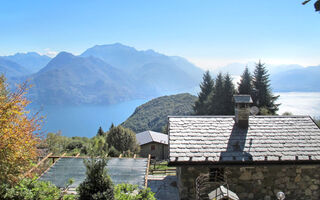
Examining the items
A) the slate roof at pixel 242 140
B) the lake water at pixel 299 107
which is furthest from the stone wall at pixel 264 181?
the lake water at pixel 299 107

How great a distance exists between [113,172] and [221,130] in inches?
209

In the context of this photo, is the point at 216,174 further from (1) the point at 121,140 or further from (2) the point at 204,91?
(2) the point at 204,91

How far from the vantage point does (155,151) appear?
138ft

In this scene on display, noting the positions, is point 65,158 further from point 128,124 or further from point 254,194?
point 128,124

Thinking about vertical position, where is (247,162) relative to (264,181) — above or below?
above

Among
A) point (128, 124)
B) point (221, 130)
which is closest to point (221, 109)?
point (221, 130)

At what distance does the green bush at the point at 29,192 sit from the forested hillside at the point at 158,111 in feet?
237

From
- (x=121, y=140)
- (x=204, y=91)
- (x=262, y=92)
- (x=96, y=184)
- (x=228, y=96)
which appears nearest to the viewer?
(x=96, y=184)

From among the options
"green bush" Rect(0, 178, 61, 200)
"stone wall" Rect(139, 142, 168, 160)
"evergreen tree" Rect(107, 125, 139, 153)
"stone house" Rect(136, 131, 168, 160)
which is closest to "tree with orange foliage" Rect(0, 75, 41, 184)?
"green bush" Rect(0, 178, 61, 200)

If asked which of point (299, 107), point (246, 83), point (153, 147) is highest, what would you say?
point (246, 83)

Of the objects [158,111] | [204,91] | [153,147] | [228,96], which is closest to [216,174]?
[153,147]

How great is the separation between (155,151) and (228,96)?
16.5 m

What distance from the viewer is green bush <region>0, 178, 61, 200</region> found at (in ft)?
22.4

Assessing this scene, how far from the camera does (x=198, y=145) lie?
32.8 ft
